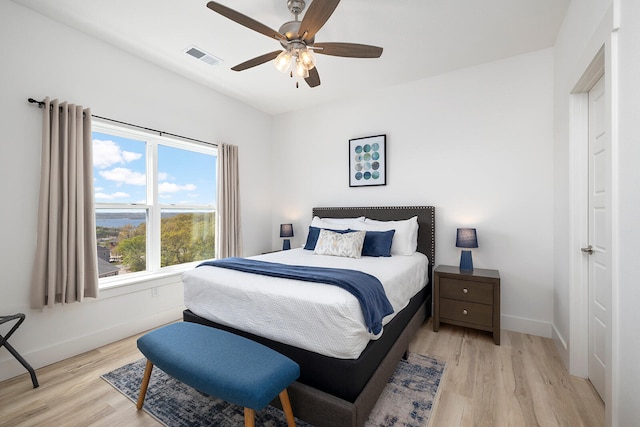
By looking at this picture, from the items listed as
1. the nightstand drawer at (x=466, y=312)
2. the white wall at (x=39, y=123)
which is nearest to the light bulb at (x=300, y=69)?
the white wall at (x=39, y=123)

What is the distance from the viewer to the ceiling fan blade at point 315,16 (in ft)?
5.34

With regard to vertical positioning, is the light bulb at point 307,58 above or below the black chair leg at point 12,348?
above

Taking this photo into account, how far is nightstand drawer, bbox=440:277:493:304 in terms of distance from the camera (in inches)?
105

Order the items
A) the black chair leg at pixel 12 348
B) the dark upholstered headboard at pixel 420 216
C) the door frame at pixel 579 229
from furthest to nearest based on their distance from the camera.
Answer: the dark upholstered headboard at pixel 420 216 → the door frame at pixel 579 229 → the black chair leg at pixel 12 348

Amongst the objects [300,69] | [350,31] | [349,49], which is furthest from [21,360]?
[350,31]

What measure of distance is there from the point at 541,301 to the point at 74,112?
472cm

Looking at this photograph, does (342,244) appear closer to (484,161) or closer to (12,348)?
(484,161)

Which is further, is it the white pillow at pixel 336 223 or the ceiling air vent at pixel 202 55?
the white pillow at pixel 336 223

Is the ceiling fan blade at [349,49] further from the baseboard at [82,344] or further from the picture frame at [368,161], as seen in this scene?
the baseboard at [82,344]

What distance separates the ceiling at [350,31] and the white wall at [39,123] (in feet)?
0.60

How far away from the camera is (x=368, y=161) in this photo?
3787 millimetres

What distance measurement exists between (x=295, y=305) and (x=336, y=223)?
6.97 feet

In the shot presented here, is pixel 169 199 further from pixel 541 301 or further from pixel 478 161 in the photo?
pixel 541 301

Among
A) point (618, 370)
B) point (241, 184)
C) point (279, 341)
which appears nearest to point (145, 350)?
Answer: point (279, 341)
